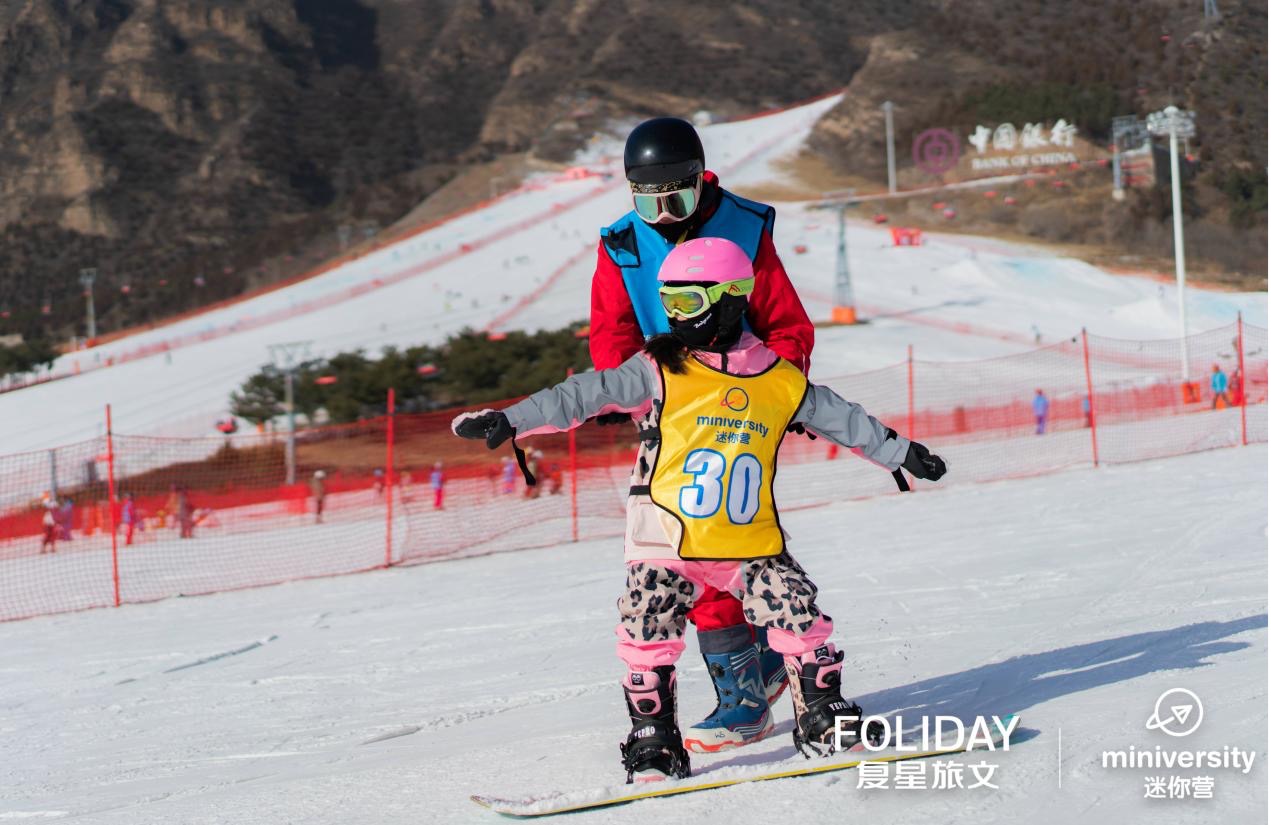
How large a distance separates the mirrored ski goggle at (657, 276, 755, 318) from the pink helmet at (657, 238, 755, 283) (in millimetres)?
20

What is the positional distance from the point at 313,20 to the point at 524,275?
441ft

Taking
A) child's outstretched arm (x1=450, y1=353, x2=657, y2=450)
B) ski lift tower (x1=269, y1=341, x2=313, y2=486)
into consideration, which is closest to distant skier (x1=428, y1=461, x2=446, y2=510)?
ski lift tower (x1=269, y1=341, x2=313, y2=486)

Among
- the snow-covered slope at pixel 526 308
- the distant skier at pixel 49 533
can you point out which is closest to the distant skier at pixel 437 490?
the distant skier at pixel 49 533

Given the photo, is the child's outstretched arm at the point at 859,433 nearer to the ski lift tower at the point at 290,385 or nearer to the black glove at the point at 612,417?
the black glove at the point at 612,417

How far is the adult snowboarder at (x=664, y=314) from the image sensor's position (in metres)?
4.01

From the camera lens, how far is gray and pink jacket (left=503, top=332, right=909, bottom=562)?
3.62 meters

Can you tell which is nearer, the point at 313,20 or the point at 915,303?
the point at 915,303

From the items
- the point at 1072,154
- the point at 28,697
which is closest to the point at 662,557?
the point at 28,697

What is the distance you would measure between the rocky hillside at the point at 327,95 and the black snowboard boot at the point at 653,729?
85713 millimetres

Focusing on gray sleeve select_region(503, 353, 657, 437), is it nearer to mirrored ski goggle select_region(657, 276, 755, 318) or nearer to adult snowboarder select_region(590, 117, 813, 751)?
mirrored ski goggle select_region(657, 276, 755, 318)

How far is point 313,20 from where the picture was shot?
172 meters

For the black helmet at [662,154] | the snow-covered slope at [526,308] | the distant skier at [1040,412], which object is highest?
the snow-covered slope at [526,308]

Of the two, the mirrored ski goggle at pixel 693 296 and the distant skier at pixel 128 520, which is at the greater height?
the mirrored ski goggle at pixel 693 296

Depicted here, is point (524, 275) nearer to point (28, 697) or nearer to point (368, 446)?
point (368, 446)
